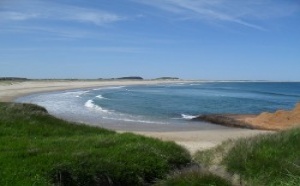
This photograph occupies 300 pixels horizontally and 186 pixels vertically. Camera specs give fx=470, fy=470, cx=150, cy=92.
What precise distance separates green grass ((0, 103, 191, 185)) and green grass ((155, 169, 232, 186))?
764mm

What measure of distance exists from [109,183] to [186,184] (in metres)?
1.72

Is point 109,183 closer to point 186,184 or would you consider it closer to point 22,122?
point 186,184

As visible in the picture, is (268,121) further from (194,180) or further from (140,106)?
(194,180)

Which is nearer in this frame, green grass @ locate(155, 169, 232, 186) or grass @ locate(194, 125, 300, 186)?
green grass @ locate(155, 169, 232, 186)

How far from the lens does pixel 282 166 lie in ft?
38.7

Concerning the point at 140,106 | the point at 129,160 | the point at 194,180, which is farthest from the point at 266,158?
the point at 140,106

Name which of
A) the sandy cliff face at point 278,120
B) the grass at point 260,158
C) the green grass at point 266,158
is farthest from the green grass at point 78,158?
the sandy cliff face at point 278,120

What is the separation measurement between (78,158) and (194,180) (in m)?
2.68

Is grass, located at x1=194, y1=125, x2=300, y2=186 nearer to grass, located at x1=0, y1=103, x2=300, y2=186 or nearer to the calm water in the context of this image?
grass, located at x1=0, y1=103, x2=300, y2=186

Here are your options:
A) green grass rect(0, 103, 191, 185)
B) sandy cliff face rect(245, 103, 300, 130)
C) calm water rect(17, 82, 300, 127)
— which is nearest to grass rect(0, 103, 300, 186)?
green grass rect(0, 103, 191, 185)

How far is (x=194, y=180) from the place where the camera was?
10164mm

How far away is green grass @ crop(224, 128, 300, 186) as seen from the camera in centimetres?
1126

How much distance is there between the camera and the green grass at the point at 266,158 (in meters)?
11.3

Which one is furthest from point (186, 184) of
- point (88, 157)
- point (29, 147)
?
point (29, 147)
